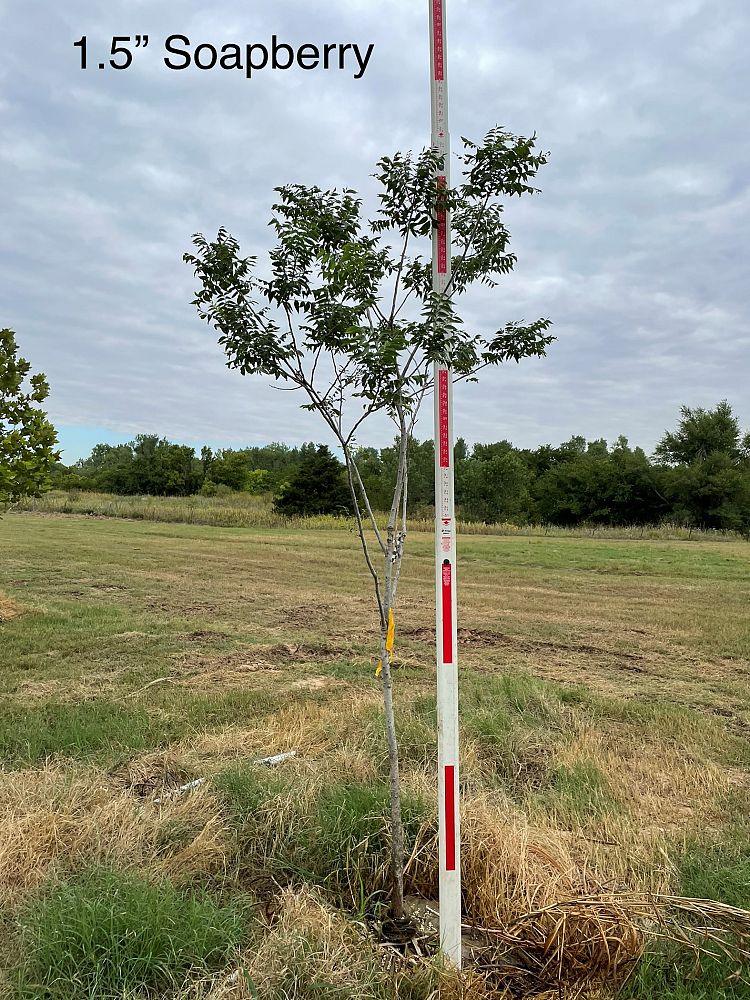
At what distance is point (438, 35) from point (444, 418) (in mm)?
1451

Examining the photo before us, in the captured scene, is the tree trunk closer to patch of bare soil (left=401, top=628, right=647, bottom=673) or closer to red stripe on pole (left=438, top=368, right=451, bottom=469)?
red stripe on pole (left=438, top=368, right=451, bottom=469)

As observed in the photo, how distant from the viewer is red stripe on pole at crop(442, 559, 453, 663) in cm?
245

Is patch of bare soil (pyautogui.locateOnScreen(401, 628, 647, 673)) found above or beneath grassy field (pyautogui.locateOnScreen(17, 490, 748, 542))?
beneath

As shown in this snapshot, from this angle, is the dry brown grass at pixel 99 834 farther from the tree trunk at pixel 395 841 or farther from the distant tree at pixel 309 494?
the distant tree at pixel 309 494

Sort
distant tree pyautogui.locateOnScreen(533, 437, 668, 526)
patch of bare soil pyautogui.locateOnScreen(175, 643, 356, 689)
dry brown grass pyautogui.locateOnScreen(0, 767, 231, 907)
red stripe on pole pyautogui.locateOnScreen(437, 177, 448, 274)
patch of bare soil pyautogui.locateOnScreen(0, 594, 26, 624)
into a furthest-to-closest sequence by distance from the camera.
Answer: distant tree pyautogui.locateOnScreen(533, 437, 668, 526) < patch of bare soil pyautogui.locateOnScreen(0, 594, 26, 624) < patch of bare soil pyautogui.locateOnScreen(175, 643, 356, 689) < dry brown grass pyautogui.locateOnScreen(0, 767, 231, 907) < red stripe on pole pyautogui.locateOnScreen(437, 177, 448, 274)

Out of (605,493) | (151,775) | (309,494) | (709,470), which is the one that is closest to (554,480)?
(605,493)

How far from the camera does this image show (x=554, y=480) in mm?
56062

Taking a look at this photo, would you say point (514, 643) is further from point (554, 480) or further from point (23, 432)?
point (554, 480)

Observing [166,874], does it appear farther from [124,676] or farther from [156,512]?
[156,512]

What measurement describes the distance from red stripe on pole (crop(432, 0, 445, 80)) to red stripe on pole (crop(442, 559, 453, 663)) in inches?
72.7

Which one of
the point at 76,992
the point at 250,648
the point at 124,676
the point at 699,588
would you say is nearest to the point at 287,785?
the point at 76,992

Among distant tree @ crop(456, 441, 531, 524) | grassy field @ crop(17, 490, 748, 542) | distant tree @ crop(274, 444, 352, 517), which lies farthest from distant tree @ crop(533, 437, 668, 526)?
distant tree @ crop(274, 444, 352, 517)

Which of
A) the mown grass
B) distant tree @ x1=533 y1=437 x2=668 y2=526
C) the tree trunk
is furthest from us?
distant tree @ x1=533 y1=437 x2=668 y2=526

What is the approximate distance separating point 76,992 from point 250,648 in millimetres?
5815
